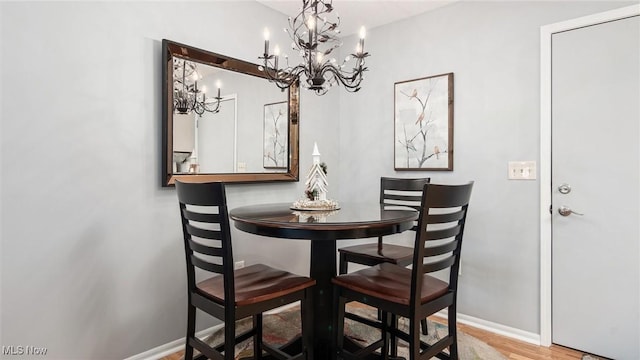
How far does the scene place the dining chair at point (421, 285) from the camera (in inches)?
59.5

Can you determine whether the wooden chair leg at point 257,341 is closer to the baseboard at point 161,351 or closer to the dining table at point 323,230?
the dining table at point 323,230

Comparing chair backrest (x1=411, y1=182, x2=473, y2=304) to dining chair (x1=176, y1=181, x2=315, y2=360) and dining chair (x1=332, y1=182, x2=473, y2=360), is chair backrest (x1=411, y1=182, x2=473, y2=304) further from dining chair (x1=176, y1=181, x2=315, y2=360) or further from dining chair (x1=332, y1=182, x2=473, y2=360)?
dining chair (x1=176, y1=181, x2=315, y2=360)

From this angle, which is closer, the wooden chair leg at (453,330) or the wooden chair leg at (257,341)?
the wooden chair leg at (453,330)

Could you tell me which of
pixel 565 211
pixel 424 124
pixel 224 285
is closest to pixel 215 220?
pixel 224 285

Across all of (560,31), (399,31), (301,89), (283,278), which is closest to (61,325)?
(283,278)

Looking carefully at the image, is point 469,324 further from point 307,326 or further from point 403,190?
point 307,326

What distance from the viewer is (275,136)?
2.87 meters

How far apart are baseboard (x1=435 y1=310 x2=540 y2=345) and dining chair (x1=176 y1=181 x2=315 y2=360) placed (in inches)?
59.1

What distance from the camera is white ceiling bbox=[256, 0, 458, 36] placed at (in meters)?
2.73

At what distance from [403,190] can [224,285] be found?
157 centimetres

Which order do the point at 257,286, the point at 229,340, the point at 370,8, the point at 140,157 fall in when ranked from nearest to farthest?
the point at 229,340 → the point at 257,286 → the point at 140,157 → the point at 370,8

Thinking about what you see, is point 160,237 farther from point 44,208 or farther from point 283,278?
point 283,278

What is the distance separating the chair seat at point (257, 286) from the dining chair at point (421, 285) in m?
0.23

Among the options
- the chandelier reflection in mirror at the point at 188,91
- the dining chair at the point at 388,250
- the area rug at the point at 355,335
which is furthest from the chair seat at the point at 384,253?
the chandelier reflection in mirror at the point at 188,91
